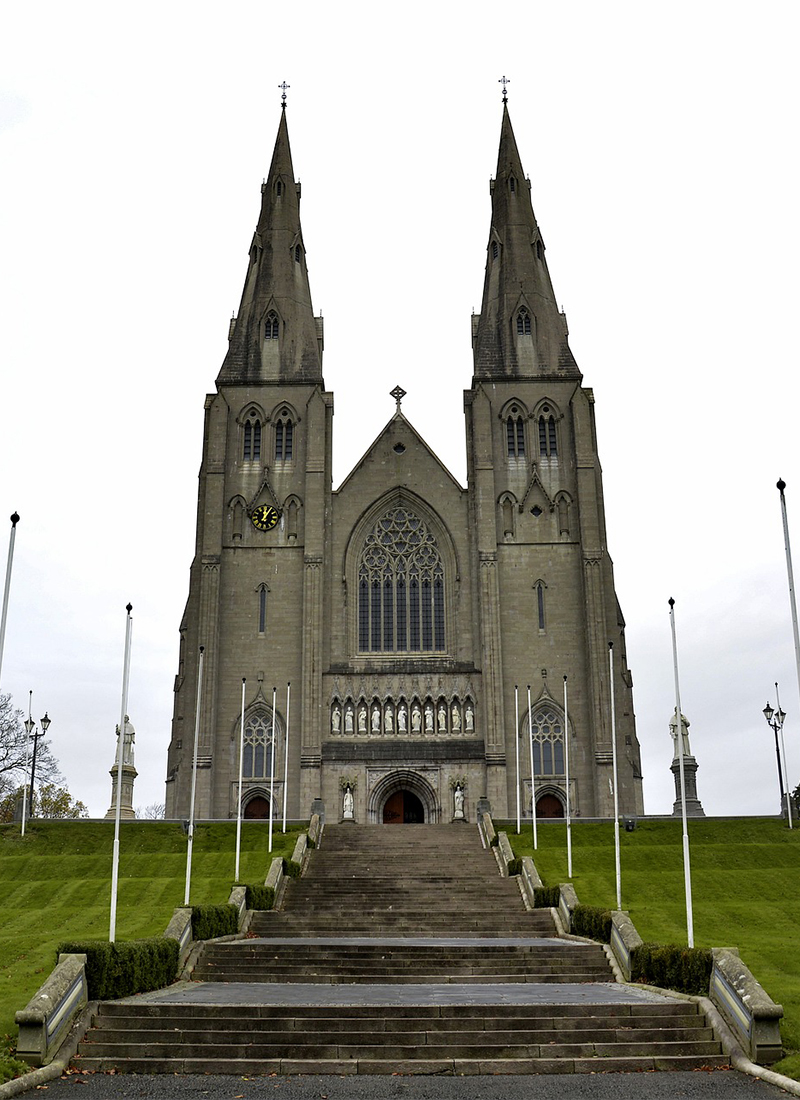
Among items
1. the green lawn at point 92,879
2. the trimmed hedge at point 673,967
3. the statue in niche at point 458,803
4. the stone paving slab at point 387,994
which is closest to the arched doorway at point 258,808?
the green lawn at point 92,879

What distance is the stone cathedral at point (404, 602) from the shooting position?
55.8m

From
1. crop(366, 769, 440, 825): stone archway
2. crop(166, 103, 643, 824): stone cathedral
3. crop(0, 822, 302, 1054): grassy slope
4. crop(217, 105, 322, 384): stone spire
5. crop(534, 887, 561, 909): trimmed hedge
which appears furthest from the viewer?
crop(217, 105, 322, 384): stone spire

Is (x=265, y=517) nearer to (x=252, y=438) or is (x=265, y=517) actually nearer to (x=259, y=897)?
(x=252, y=438)

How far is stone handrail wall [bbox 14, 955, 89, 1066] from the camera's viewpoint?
16328 millimetres

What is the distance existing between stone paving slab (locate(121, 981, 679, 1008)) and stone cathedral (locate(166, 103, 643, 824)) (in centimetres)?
3088

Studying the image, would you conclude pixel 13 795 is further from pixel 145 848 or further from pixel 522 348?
pixel 522 348

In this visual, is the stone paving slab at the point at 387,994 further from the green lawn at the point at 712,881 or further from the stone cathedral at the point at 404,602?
the stone cathedral at the point at 404,602

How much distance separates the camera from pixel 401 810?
5778 cm

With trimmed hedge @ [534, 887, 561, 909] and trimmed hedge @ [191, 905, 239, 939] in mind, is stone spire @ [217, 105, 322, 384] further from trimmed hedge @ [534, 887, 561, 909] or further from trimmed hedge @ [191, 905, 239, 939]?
trimmed hedge @ [191, 905, 239, 939]

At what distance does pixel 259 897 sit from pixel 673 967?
13.5 metres

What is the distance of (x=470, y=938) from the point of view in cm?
2872

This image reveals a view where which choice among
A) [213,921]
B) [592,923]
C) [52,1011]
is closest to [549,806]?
[592,923]

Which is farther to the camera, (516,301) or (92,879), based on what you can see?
(516,301)

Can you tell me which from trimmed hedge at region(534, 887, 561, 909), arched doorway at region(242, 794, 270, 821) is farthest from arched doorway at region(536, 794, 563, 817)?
trimmed hedge at region(534, 887, 561, 909)
